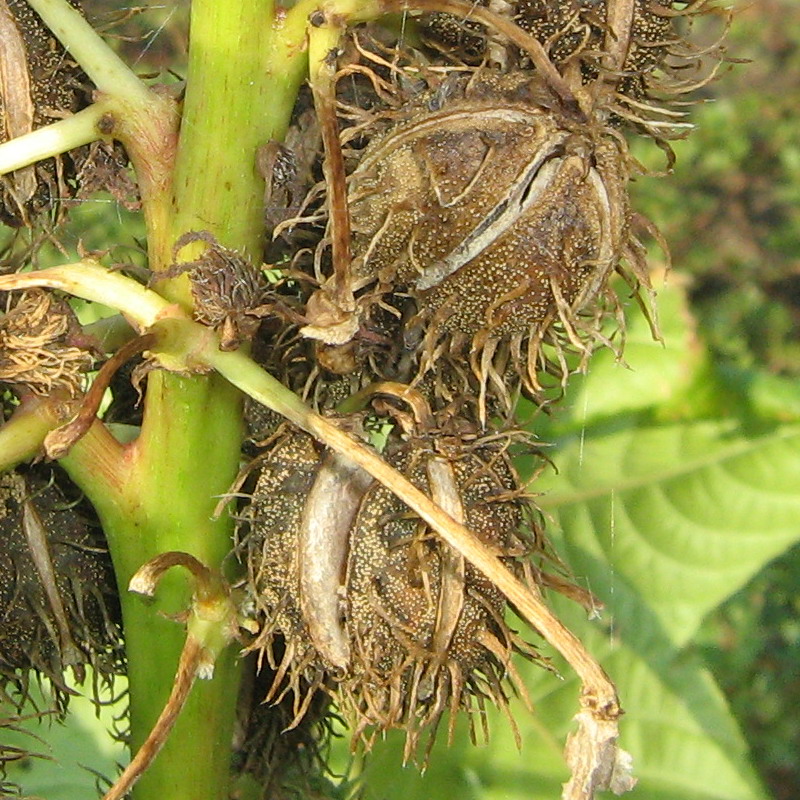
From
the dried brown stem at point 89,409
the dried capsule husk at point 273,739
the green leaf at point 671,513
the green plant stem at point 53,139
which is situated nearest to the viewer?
the dried brown stem at point 89,409

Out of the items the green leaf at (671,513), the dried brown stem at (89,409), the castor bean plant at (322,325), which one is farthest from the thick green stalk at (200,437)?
the green leaf at (671,513)

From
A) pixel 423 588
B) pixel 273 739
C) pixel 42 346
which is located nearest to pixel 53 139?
pixel 42 346

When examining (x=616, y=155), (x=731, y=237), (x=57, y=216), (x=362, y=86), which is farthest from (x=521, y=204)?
(x=731, y=237)

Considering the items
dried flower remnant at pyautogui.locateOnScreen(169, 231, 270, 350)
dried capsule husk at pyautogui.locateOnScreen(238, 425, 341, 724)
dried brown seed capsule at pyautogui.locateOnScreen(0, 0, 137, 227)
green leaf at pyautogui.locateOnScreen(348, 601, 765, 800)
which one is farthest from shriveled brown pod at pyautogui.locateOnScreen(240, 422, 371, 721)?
green leaf at pyautogui.locateOnScreen(348, 601, 765, 800)

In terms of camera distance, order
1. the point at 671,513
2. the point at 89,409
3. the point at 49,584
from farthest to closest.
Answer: the point at 671,513 → the point at 49,584 → the point at 89,409

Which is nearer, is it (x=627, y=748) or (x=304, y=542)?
(x=304, y=542)

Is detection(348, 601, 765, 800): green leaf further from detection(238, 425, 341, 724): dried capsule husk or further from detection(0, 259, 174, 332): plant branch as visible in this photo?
detection(0, 259, 174, 332): plant branch

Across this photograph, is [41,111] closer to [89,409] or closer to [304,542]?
[89,409]

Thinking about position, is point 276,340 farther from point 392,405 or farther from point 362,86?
point 362,86

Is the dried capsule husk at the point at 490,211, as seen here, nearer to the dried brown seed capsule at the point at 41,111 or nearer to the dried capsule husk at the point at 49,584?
the dried brown seed capsule at the point at 41,111
